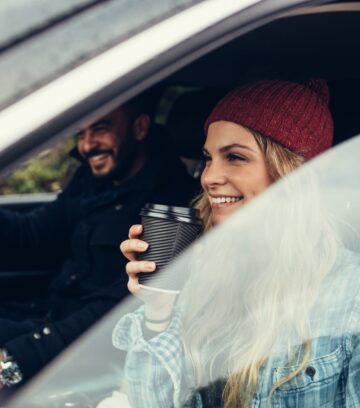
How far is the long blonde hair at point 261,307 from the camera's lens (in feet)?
5.24

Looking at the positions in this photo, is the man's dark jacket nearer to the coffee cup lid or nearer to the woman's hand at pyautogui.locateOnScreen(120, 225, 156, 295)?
the woman's hand at pyautogui.locateOnScreen(120, 225, 156, 295)

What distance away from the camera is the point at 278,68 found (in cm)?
219

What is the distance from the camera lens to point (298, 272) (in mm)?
1737

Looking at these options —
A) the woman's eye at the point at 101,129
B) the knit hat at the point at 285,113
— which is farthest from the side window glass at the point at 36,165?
the woman's eye at the point at 101,129

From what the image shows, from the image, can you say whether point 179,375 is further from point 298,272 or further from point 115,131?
point 115,131

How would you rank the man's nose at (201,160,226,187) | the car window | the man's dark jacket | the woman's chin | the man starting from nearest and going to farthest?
1. the car window
2. the woman's chin
3. the man's nose at (201,160,226,187)
4. the man's dark jacket
5. the man

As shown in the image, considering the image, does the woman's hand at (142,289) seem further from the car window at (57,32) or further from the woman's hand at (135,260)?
the car window at (57,32)

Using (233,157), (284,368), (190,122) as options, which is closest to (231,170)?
(233,157)

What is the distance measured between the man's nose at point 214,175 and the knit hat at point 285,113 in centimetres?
12

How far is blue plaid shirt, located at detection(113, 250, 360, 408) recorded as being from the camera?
1574mm

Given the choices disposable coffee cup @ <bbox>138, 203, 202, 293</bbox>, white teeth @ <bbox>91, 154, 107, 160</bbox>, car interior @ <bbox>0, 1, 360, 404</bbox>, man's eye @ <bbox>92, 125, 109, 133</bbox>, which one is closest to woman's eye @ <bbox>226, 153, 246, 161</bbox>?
car interior @ <bbox>0, 1, 360, 404</bbox>

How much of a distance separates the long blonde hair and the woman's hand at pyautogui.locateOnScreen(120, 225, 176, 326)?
0.09 metres

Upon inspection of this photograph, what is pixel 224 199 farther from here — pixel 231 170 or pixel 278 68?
pixel 278 68

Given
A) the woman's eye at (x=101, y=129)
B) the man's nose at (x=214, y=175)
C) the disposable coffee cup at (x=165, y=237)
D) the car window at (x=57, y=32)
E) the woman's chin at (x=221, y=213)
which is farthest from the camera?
the woman's eye at (x=101, y=129)
